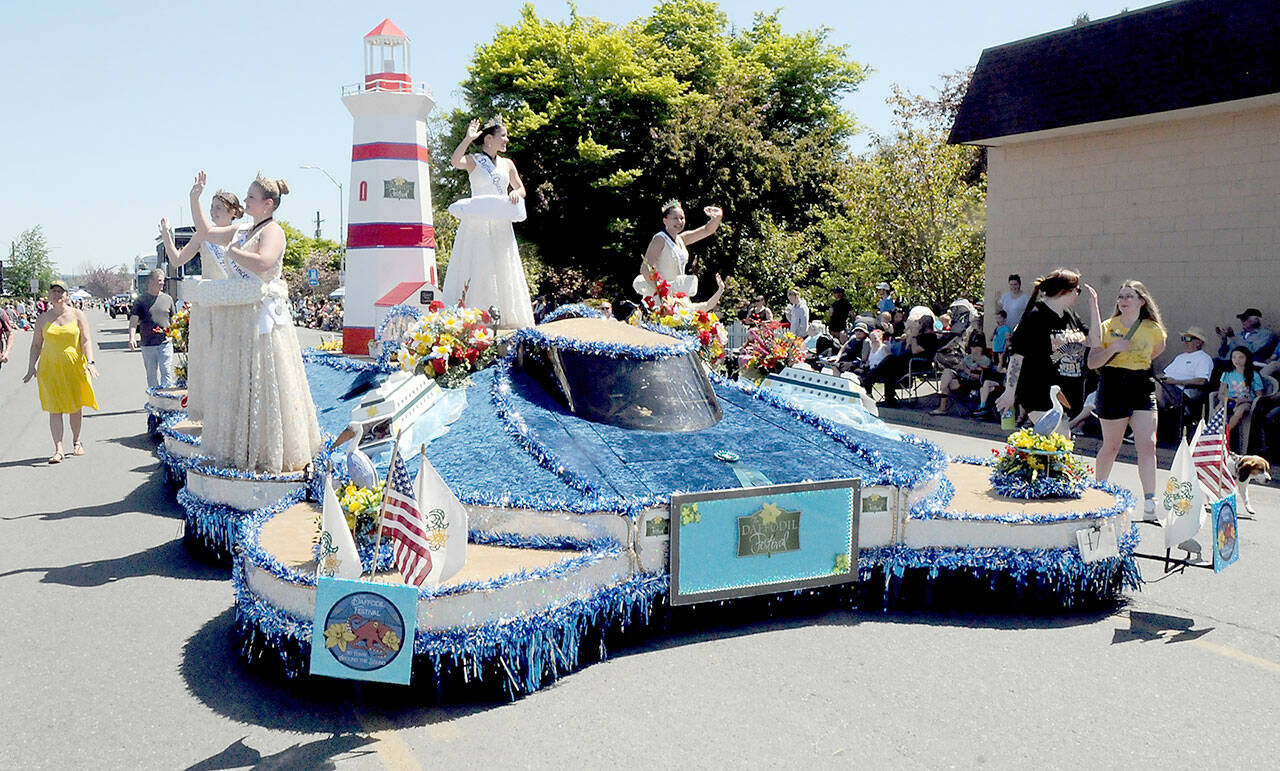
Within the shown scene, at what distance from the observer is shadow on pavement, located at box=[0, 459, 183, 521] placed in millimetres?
8180

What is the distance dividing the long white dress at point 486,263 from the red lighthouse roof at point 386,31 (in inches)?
146

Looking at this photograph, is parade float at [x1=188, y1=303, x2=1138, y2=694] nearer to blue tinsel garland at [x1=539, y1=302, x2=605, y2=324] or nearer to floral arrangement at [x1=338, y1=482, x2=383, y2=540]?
floral arrangement at [x1=338, y1=482, x2=383, y2=540]

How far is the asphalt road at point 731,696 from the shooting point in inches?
158

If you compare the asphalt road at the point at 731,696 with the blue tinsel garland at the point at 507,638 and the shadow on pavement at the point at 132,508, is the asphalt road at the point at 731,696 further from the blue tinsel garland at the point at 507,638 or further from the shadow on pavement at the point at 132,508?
the shadow on pavement at the point at 132,508

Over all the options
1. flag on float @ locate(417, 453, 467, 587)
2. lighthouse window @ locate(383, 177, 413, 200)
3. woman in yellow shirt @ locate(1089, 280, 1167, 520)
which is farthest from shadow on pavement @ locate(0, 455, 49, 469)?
woman in yellow shirt @ locate(1089, 280, 1167, 520)

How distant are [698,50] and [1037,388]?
3410 cm

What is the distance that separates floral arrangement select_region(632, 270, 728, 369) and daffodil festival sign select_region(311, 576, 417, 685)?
15.1 ft

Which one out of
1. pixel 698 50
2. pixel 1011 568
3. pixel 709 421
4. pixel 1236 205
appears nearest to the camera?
pixel 1011 568

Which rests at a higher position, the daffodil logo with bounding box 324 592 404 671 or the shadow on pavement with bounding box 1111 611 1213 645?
the daffodil logo with bounding box 324 592 404 671

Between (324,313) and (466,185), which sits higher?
(466,185)

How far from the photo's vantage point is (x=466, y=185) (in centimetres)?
3484

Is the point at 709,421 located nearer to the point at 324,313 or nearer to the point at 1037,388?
the point at 1037,388

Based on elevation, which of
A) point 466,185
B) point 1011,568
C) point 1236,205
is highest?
point 466,185

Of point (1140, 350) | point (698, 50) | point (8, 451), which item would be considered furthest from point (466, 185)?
point (1140, 350)
